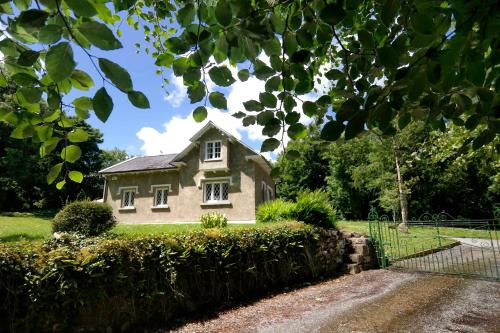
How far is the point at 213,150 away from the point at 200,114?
753 inches

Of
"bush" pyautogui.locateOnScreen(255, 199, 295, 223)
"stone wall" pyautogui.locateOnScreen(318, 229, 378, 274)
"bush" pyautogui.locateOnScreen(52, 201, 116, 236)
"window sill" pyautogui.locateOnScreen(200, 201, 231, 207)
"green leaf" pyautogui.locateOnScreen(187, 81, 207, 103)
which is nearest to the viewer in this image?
"green leaf" pyautogui.locateOnScreen(187, 81, 207, 103)

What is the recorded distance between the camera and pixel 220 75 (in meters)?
1.34

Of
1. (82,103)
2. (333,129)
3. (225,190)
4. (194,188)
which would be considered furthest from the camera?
(194,188)

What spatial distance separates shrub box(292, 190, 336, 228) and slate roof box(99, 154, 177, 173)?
1191cm

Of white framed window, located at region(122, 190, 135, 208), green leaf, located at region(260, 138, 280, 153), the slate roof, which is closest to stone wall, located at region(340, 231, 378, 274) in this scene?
green leaf, located at region(260, 138, 280, 153)

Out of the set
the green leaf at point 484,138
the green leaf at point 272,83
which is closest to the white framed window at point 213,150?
the green leaf at point 272,83

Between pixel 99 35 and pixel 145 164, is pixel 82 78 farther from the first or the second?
pixel 145 164

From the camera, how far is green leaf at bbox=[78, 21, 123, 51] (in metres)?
0.72

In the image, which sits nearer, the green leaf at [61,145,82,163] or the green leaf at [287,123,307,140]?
the green leaf at [61,145,82,163]

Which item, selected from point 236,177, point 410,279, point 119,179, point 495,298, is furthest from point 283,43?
point 119,179

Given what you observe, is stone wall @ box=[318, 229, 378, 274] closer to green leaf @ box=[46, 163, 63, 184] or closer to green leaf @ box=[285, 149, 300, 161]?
green leaf @ box=[285, 149, 300, 161]

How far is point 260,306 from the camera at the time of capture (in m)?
7.16

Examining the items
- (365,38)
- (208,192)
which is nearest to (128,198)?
(208,192)

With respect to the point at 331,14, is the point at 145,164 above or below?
above
